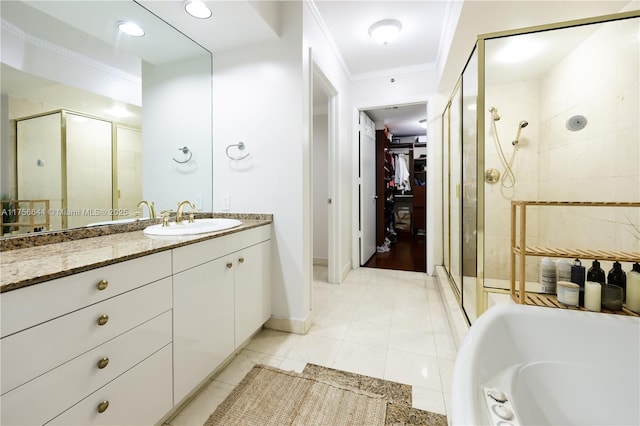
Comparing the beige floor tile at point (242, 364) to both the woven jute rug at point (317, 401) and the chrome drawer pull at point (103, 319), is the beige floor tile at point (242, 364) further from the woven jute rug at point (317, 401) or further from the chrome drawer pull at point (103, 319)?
the chrome drawer pull at point (103, 319)

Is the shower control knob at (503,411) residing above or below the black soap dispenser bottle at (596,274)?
below

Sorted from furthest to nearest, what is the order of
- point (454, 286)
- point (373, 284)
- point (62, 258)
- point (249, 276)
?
point (373, 284) < point (454, 286) < point (249, 276) < point (62, 258)

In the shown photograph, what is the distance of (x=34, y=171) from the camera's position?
1227 millimetres

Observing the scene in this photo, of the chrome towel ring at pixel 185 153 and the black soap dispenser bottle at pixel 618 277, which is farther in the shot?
the chrome towel ring at pixel 185 153

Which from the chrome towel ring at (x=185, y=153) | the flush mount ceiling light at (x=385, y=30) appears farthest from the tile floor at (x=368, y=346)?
the flush mount ceiling light at (x=385, y=30)

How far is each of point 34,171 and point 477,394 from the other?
1.91 meters

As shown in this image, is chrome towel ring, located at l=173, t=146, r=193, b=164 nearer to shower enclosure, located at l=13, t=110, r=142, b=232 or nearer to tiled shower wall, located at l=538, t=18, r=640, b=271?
shower enclosure, located at l=13, t=110, r=142, b=232

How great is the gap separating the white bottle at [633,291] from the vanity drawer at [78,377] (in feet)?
7.01

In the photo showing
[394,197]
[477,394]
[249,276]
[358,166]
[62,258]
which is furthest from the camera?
[394,197]

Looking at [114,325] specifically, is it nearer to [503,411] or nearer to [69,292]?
[69,292]

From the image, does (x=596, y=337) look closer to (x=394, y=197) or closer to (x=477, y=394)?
(x=477, y=394)

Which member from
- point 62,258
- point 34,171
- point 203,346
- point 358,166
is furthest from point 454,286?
point 34,171

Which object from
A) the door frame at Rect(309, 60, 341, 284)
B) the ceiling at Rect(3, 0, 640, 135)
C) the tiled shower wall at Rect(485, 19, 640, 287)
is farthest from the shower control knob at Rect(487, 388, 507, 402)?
the door frame at Rect(309, 60, 341, 284)

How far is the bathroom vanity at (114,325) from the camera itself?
74cm
